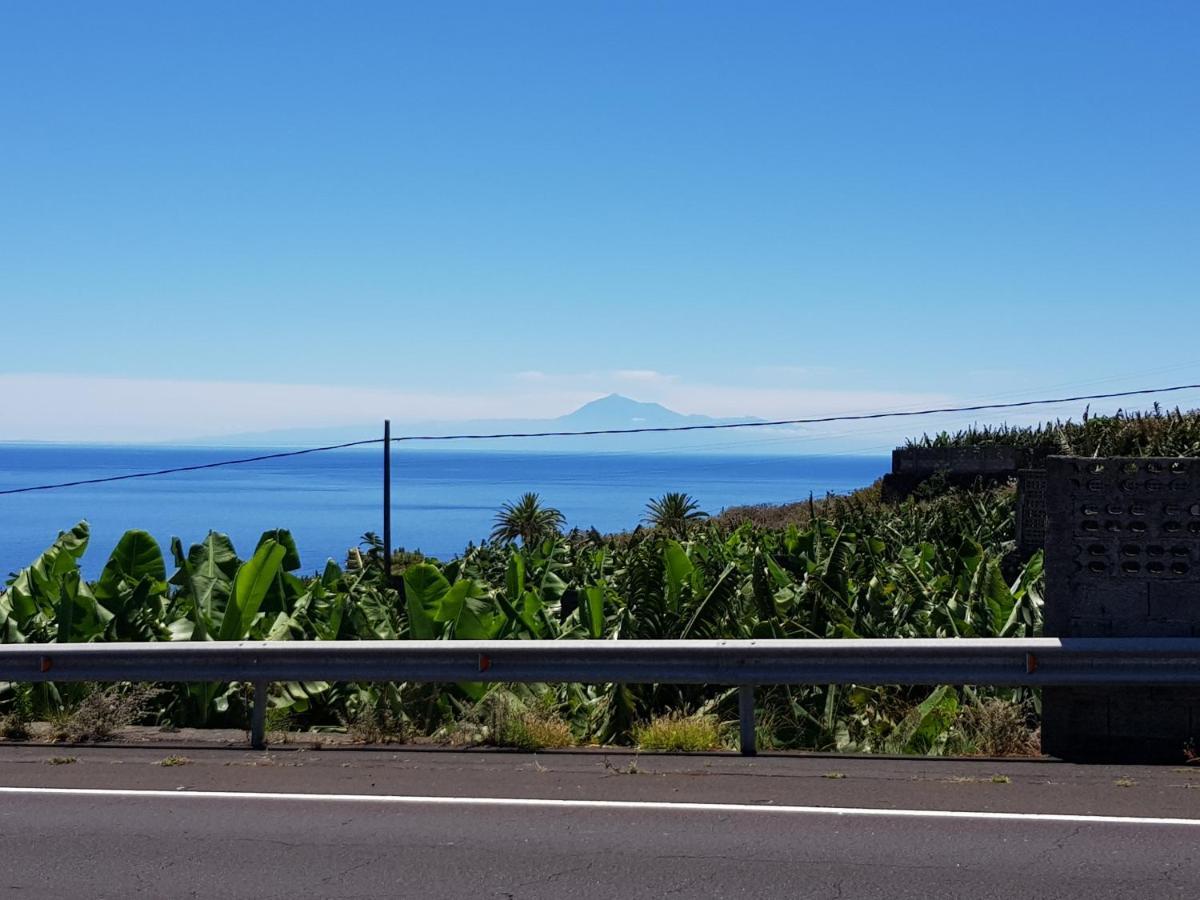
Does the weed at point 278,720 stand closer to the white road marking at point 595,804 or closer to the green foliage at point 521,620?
the green foliage at point 521,620

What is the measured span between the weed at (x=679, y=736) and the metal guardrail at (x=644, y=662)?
1.32 ft

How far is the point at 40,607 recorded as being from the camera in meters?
12.0

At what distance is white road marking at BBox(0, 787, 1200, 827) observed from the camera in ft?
21.2

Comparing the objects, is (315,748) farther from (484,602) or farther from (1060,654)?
(1060,654)

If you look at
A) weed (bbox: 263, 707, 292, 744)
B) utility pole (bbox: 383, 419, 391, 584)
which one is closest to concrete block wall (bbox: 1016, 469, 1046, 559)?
utility pole (bbox: 383, 419, 391, 584)

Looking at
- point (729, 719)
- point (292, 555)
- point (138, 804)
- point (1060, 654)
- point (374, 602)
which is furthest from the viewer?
point (292, 555)

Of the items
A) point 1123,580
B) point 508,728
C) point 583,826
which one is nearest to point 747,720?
point 508,728

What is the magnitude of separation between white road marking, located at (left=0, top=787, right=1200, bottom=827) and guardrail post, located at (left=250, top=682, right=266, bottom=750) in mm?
1288

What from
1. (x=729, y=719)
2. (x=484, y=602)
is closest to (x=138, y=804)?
(x=484, y=602)

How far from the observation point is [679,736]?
8.42m

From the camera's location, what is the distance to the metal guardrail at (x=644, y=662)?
7734 mm

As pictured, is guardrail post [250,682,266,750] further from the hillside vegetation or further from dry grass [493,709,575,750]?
dry grass [493,709,575,750]

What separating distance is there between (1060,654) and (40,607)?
9016 millimetres

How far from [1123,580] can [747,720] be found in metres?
2.48
